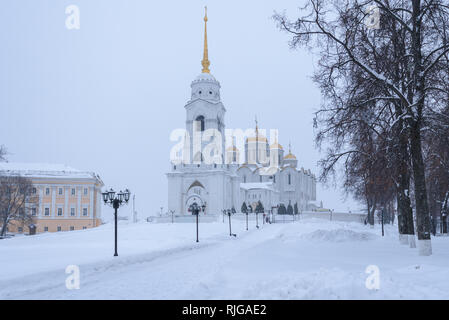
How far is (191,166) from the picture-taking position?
6850cm

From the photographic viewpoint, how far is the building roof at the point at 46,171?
209 ft

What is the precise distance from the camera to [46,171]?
65062 millimetres

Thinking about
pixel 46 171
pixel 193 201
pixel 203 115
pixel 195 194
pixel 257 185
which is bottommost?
pixel 193 201

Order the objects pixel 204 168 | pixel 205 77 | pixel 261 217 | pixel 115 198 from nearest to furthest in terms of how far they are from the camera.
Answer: pixel 115 198 → pixel 261 217 → pixel 204 168 → pixel 205 77

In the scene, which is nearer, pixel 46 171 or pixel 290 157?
pixel 46 171

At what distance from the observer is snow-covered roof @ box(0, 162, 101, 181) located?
63.8 m

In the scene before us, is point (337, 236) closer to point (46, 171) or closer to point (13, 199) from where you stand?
point (13, 199)

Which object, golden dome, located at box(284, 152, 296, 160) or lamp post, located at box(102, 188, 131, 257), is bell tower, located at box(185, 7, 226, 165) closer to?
golden dome, located at box(284, 152, 296, 160)

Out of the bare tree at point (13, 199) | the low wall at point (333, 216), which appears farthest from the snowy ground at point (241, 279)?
the low wall at point (333, 216)

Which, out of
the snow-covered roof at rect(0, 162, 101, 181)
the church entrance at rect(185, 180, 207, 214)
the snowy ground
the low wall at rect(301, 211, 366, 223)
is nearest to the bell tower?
the church entrance at rect(185, 180, 207, 214)

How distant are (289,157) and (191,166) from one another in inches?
1443

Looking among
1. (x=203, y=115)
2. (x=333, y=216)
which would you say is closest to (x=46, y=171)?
(x=203, y=115)

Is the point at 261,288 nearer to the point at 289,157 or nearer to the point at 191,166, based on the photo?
the point at 191,166

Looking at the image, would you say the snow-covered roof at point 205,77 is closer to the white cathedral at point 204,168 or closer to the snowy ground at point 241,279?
the white cathedral at point 204,168
